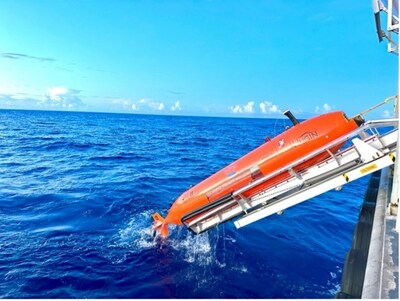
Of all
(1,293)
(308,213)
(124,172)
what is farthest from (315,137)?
(124,172)

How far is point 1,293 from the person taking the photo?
5.00m

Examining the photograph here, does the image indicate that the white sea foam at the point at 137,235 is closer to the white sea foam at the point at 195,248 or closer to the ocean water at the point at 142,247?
the ocean water at the point at 142,247

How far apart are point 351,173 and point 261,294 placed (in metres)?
2.88

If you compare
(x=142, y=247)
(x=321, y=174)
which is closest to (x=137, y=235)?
(x=142, y=247)

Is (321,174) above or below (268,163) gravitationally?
below

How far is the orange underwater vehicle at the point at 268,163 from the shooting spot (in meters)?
5.14

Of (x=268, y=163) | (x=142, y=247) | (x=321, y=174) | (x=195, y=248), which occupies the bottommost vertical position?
(x=142, y=247)

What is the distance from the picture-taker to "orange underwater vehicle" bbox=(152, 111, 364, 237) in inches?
202

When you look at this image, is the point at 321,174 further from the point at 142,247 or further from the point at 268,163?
the point at 142,247

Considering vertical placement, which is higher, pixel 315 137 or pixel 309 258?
pixel 315 137

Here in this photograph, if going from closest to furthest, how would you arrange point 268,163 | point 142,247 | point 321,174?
point 321,174, point 268,163, point 142,247

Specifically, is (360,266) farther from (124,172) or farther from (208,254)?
(124,172)

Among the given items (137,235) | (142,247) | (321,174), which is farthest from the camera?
(137,235)

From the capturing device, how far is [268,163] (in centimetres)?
554
